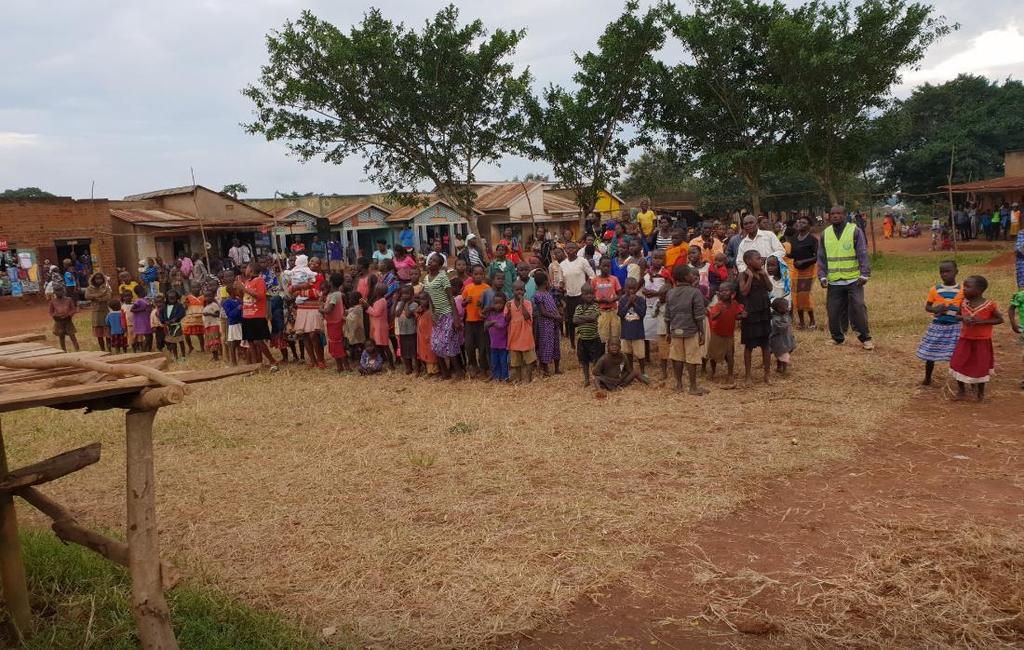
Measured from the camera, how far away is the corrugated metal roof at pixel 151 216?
27031 mm

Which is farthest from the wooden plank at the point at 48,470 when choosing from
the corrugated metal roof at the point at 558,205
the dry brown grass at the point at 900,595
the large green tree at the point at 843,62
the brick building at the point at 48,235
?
the corrugated metal roof at the point at 558,205

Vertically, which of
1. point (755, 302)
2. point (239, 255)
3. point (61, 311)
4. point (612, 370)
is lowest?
point (612, 370)

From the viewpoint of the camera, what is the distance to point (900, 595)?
3.96 m

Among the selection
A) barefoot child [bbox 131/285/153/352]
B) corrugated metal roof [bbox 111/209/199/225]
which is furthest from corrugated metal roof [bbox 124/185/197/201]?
barefoot child [bbox 131/285/153/352]

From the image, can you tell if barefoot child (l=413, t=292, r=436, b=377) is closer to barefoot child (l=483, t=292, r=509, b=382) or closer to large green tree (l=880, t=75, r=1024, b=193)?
barefoot child (l=483, t=292, r=509, b=382)

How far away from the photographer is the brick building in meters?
24.5

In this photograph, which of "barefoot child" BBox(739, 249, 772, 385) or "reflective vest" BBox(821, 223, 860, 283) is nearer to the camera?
"barefoot child" BBox(739, 249, 772, 385)

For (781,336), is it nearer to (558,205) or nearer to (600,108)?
(600,108)

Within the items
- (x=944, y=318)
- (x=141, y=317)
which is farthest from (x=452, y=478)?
(x=141, y=317)

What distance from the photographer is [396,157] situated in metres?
20.3

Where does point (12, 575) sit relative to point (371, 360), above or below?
below

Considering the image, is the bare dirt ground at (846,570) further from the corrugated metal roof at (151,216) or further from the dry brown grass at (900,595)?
the corrugated metal roof at (151,216)

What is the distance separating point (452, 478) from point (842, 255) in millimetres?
5733

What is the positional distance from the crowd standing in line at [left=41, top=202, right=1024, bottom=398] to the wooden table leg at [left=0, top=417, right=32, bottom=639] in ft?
19.0
